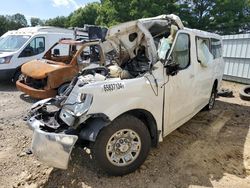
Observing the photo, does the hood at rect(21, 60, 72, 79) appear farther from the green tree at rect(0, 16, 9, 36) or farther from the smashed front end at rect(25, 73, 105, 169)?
the green tree at rect(0, 16, 9, 36)

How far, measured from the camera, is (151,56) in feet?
14.4

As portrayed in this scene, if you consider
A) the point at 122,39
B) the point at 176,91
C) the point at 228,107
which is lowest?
the point at 228,107

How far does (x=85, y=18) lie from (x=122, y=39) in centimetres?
6074

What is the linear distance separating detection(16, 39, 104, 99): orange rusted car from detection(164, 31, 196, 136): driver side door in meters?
2.62

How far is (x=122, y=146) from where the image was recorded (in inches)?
145

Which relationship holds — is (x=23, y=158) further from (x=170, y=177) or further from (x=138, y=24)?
(x=138, y=24)

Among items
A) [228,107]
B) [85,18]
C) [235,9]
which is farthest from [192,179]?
[85,18]

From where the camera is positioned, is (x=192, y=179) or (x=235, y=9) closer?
(x=192, y=179)

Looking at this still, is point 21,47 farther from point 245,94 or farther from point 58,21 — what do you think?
point 58,21

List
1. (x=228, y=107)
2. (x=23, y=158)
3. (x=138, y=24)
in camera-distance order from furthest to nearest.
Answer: (x=228, y=107) < (x=138, y=24) < (x=23, y=158)

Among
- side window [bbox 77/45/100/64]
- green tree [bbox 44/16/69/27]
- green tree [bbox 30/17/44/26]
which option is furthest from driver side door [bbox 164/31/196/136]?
green tree [bbox 30/17/44/26]

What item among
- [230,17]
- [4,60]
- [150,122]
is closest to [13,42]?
[4,60]

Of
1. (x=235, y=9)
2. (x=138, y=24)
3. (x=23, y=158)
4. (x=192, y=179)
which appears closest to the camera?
(x=192, y=179)

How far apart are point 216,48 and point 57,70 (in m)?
4.25
